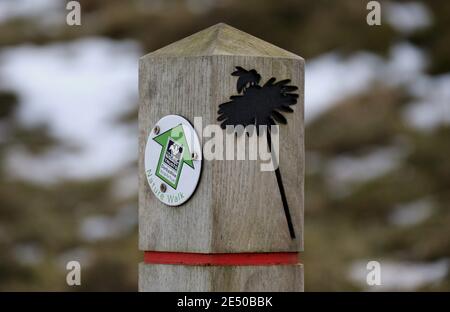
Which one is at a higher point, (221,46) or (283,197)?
(221,46)

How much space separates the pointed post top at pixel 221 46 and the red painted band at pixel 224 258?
1.02 feet

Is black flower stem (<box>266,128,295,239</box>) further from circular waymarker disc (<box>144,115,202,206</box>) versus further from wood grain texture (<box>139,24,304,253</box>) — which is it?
circular waymarker disc (<box>144,115,202,206</box>)

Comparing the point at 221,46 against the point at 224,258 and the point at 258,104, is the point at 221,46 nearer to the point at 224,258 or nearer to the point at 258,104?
the point at 258,104

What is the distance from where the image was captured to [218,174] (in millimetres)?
2061

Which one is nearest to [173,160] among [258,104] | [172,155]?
[172,155]

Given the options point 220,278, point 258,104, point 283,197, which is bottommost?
point 220,278

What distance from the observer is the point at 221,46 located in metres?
2.12

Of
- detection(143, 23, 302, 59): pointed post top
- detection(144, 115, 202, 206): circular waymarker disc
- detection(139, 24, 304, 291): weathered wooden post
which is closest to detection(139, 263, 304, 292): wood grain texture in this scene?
detection(139, 24, 304, 291): weathered wooden post

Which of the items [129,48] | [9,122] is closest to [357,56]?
[129,48]

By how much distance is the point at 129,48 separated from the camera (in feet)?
28.9

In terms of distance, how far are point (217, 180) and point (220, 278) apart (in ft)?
0.49

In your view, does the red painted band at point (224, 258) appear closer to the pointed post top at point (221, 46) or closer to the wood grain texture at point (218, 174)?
the wood grain texture at point (218, 174)
